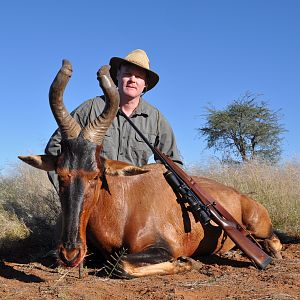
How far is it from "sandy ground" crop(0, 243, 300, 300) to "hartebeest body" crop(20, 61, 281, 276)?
0.75ft

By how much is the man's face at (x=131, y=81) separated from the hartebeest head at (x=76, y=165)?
1.65 metres

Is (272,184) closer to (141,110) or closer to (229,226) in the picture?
(141,110)

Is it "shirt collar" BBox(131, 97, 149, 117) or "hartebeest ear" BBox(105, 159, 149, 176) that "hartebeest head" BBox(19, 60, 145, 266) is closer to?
"hartebeest ear" BBox(105, 159, 149, 176)

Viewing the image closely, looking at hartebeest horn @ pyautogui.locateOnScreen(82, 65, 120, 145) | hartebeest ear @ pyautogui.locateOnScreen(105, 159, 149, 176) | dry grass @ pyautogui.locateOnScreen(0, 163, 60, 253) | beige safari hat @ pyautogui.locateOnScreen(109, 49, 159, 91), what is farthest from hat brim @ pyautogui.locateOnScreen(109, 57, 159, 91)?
dry grass @ pyautogui.locateOnScreen(0, 163, 60, 253)

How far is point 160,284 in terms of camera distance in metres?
4.25

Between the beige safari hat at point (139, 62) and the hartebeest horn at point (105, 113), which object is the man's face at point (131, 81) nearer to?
the beige safari hat at point (139, 62)

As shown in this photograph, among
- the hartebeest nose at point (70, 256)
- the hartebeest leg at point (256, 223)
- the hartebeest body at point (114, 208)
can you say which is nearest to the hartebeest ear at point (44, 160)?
the hartebeest body at point (114, 208)

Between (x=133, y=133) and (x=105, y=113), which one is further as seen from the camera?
(x=133, y=133)

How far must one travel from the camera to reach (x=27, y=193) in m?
9.59

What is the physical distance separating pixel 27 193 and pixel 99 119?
17.8ft

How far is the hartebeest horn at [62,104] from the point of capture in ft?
14.7

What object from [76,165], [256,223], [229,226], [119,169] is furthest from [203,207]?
[76,165]

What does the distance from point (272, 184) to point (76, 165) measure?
6.28m

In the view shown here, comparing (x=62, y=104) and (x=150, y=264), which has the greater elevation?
(x=62, y=104)
